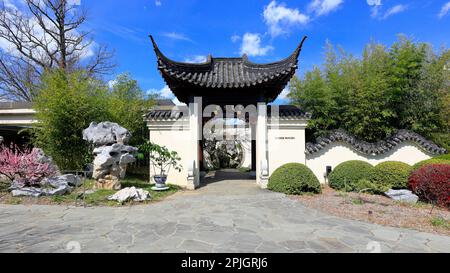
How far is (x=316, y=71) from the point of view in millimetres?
8023

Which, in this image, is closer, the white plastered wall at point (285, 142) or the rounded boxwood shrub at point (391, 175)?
the rounded boxwood shrub at point (391, 175)

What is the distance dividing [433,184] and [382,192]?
114cm

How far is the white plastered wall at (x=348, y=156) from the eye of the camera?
7.45 m

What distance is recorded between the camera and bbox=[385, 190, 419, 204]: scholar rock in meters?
5.65

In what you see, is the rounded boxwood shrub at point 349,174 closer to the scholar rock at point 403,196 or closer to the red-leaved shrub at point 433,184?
the scholar rock at point 403,196

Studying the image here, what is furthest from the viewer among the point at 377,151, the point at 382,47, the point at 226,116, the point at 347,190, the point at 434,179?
the point at 226,116

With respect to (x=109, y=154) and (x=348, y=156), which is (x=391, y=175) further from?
(x=109, y=154)

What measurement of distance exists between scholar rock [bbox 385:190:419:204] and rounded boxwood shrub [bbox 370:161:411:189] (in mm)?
367

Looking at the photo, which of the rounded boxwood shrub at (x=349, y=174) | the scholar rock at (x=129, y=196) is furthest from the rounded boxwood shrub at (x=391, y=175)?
the scholar rock at (x=129, y=196)

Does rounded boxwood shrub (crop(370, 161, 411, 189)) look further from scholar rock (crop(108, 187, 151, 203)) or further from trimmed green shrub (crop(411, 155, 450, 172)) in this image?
scholar rock (crop(108, 187, 151, 203))
